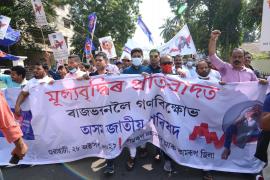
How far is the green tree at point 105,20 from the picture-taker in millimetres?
37744

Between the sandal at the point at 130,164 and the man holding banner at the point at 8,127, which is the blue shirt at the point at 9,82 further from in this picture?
the man holding banner at the point at 8,127

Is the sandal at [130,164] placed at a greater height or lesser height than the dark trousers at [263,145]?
lesser

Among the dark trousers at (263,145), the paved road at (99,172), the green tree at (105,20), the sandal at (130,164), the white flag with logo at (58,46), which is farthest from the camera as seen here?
the green tree at (105,20)

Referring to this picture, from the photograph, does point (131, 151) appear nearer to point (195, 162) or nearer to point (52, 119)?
point (195, 162)

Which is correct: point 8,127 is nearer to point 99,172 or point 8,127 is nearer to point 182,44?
point 99,172

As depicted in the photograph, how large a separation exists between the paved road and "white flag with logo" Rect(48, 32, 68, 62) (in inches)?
262

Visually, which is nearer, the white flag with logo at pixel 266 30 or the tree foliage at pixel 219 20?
the white flag with logo at pixel 266 30

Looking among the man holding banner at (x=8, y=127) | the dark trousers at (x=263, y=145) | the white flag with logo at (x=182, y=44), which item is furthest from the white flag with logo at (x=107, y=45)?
the man holding banner at (x=8, y=127)

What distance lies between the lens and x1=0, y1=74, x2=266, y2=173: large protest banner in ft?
16.0

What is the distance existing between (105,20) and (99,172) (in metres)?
34.0

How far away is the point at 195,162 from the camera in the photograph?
4.91 metres

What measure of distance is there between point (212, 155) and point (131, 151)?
4.18 feet

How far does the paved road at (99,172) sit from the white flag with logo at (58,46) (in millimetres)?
6658

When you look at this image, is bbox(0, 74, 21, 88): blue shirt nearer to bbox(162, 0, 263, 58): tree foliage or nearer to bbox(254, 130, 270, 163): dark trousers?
bbox(254, 130, 270, 163): dark trousers
